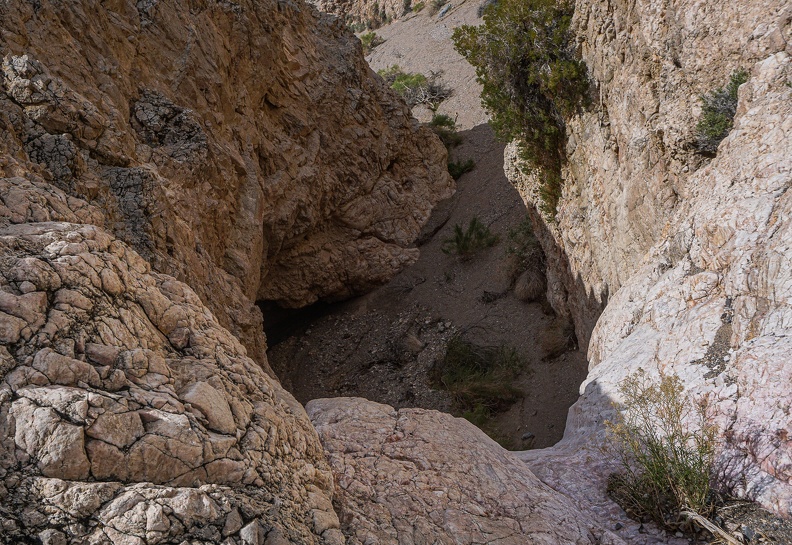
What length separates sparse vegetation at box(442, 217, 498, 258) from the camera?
14.8 metres

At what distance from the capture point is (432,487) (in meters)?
3.94

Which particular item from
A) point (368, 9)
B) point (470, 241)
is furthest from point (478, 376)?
point (368, 9)

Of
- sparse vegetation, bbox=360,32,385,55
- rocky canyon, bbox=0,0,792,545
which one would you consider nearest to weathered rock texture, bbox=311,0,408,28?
sparse vegetation, bbox=360,32,385,55

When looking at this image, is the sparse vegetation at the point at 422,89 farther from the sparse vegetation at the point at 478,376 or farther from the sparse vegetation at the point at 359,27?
the sparse vegetation at the point at 478,376

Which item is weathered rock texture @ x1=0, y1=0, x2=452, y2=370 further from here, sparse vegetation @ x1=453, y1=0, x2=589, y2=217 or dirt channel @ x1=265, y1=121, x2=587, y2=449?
sparse vegetation @ x1=453, y1=0, x2=589, y2=217

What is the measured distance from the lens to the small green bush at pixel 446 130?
18719mm

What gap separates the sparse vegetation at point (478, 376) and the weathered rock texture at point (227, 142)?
3.45m

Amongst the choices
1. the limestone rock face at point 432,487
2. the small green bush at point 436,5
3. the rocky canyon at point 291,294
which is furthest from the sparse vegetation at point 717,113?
the small green bush at point 436,5

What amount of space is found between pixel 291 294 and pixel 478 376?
4727mm

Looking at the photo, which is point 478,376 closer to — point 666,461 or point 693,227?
point 693,227

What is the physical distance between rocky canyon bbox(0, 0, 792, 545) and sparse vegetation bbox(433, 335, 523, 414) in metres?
0.25

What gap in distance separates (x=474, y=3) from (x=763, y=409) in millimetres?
25247

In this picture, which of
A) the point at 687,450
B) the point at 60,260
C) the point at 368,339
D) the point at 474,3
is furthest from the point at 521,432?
the point at 474,3

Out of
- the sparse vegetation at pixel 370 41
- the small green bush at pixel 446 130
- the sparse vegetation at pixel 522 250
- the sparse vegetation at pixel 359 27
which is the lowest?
the sparse vegetation at pixel 522 250
